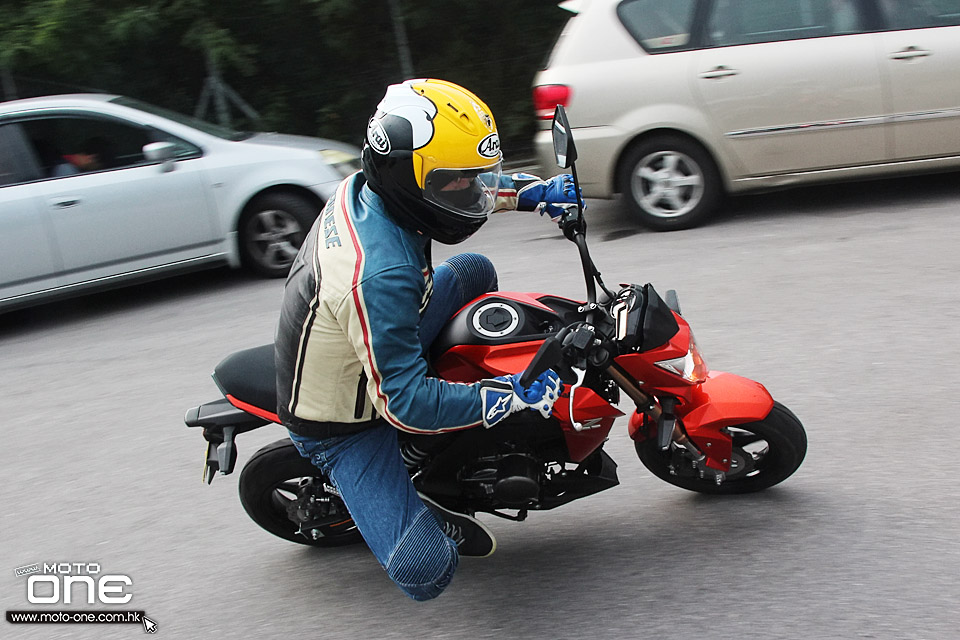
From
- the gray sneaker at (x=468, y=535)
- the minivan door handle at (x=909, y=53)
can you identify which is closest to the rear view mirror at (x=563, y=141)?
the gray sneaker at (x=468, y=535)

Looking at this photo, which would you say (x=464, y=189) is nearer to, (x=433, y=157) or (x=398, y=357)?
(x=433, y=157)

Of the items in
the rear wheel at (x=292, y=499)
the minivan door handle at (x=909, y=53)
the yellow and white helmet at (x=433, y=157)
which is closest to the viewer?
the yellow and white helmet at (x=433, y=157)

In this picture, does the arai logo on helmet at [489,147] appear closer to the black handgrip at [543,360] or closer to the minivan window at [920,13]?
the black handgrip at [543,360]

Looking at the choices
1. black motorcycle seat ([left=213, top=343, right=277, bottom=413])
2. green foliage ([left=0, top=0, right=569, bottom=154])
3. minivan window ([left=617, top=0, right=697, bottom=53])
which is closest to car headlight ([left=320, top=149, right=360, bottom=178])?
minivan window ([left=617, top=0, right=697, bottom=53])

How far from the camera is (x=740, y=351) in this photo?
4.89 meters

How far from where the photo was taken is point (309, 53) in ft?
34.4

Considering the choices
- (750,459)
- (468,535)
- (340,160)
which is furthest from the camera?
(340,160)

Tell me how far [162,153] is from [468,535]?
4710 mm

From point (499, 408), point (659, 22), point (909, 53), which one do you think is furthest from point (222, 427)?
point (909, 53)

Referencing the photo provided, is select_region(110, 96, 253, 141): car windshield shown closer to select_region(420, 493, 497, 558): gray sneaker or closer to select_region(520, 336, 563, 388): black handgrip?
select_region(420, 493, 497, 558): gray sneaker

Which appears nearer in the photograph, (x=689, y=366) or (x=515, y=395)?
(x=515, y=395)

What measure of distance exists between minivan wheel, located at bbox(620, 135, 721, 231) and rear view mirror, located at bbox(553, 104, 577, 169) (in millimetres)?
4226

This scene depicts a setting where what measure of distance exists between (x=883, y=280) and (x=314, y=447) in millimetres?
3740

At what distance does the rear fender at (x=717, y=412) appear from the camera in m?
3.21
